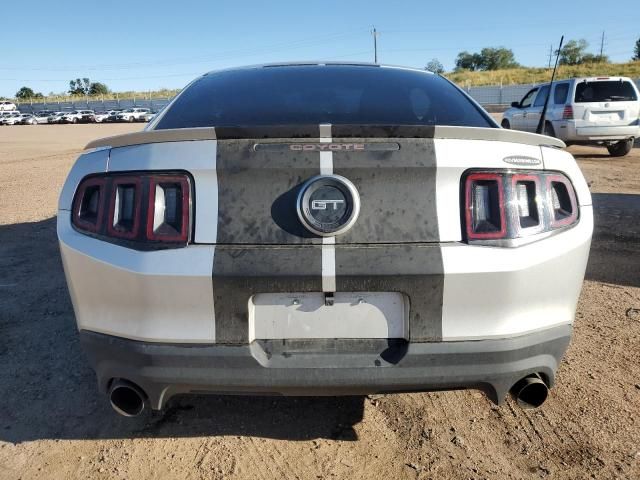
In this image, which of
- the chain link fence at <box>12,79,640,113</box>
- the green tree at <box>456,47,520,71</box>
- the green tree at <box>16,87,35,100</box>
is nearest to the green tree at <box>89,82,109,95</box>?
the green tree at <box>16,87,35,100</box>

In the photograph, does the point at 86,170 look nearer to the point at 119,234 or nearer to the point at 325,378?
the point at 119,234

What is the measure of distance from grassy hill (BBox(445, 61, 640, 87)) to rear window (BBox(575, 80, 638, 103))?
35583 millimetres

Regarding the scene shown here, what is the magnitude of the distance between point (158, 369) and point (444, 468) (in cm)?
122

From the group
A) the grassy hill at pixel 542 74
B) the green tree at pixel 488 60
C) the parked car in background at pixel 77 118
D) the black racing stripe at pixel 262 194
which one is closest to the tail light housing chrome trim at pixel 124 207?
the black racing stripe at pixel 262 194

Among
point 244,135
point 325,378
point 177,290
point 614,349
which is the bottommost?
point 614,349

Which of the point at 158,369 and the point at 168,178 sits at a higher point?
the point at 168,178

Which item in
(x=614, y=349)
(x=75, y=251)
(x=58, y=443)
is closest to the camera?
(x=75, y=251)

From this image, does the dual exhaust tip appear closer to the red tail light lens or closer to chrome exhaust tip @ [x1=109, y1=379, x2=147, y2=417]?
Answer: chrome exhaust tip @ [x1=109, y1=379, x2=147, y2=417]

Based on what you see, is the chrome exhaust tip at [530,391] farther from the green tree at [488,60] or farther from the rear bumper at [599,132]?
the green tree at [488,60]

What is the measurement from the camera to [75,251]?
1870mm

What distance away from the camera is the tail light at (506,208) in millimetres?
1779

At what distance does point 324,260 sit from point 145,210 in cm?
67

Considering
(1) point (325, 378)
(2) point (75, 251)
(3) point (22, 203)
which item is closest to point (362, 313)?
(1) point (325, 378)

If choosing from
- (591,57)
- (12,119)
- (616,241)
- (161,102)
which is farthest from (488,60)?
(616,241)
